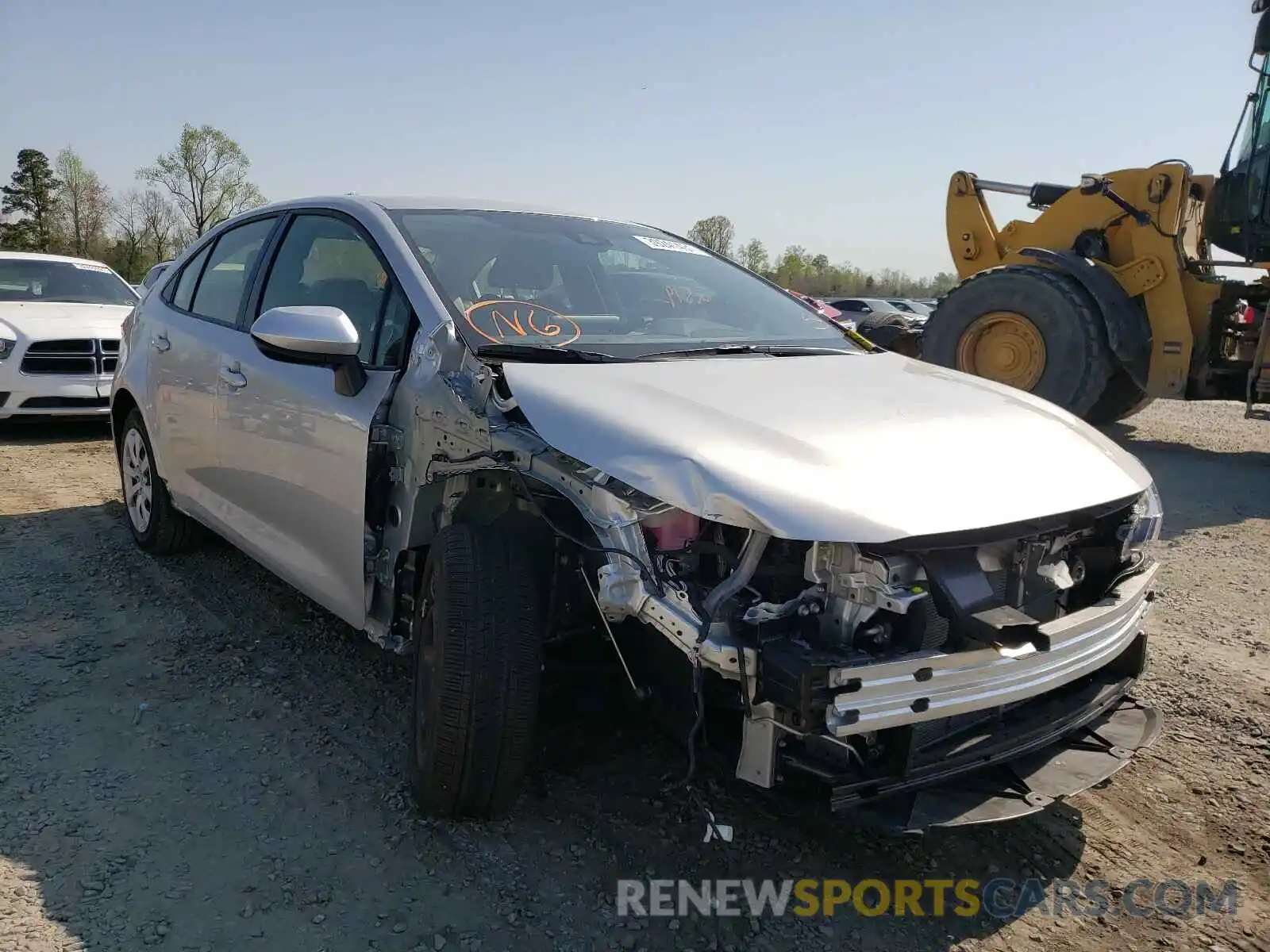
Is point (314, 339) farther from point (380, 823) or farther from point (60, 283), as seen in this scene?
point (60, 283)

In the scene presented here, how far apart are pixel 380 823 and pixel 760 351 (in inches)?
75.1

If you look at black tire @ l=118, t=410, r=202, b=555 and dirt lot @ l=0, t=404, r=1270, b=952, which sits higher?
black tire @ l=118, t=410, r=202, b=555

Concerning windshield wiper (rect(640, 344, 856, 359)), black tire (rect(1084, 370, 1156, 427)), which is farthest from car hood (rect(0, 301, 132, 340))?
black tire (rect(1084, 370, 1156, 427))

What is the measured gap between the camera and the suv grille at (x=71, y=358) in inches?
314

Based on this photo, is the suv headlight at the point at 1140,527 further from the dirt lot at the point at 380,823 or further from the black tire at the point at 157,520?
the black tire at the point at 157,520

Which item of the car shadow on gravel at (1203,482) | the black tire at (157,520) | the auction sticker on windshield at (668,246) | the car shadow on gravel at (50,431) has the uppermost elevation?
the auction sticker on windshield at (668,246)

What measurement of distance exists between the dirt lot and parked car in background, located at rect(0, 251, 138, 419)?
4606 millimetres

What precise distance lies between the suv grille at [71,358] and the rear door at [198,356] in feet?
13.4

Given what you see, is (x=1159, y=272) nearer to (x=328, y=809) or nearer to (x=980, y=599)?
(x=980, y=599)

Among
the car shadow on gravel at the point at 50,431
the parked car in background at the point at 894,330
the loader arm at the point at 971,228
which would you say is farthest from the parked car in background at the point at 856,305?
the car shadow on gravel at the point at 50,431

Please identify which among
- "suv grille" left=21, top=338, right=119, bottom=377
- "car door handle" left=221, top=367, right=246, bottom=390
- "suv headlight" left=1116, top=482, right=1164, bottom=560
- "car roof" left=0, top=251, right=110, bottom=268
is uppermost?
"car roof" left=0, top=251, right=110, bottom=268

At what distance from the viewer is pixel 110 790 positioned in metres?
2.82

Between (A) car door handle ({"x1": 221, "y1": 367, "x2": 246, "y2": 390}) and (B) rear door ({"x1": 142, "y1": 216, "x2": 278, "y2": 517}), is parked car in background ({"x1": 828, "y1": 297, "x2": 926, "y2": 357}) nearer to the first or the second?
(A) car door handle ({"x1": 221, "y1": 367, "x2": 246, "y2": 390})

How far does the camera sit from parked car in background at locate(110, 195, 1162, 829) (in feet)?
Result: 6.94
